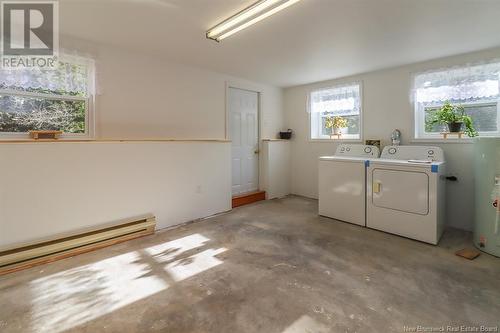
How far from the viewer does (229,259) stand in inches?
97.4

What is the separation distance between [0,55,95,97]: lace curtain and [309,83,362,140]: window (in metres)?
3.74

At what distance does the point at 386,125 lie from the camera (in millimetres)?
3975

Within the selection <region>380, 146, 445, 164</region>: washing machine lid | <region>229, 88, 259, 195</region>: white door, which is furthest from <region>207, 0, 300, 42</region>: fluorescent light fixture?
<region>380, 146, 445, 164</region>: washing machine lid

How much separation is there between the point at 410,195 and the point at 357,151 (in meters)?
1.32

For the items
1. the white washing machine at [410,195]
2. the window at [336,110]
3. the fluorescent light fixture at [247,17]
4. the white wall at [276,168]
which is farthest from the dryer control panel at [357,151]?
the fluorescent light fixture at [247,17]

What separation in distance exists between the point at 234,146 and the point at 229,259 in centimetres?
251

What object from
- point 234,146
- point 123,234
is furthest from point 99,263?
point 234,146

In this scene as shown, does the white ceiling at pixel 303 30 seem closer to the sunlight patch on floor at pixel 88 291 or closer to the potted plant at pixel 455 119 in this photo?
the potted plant at pixel 455 119

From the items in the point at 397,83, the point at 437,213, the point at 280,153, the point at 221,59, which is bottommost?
the point at 437,213

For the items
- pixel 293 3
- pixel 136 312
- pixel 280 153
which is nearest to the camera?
pixel 136 312

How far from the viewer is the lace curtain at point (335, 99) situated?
14.3 feet

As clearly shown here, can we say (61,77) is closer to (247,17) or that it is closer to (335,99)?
(247,17)

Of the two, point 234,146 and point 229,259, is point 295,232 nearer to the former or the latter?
point 229,259

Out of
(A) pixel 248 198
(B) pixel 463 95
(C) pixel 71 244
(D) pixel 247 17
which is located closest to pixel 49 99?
(C) pixel 71 244
